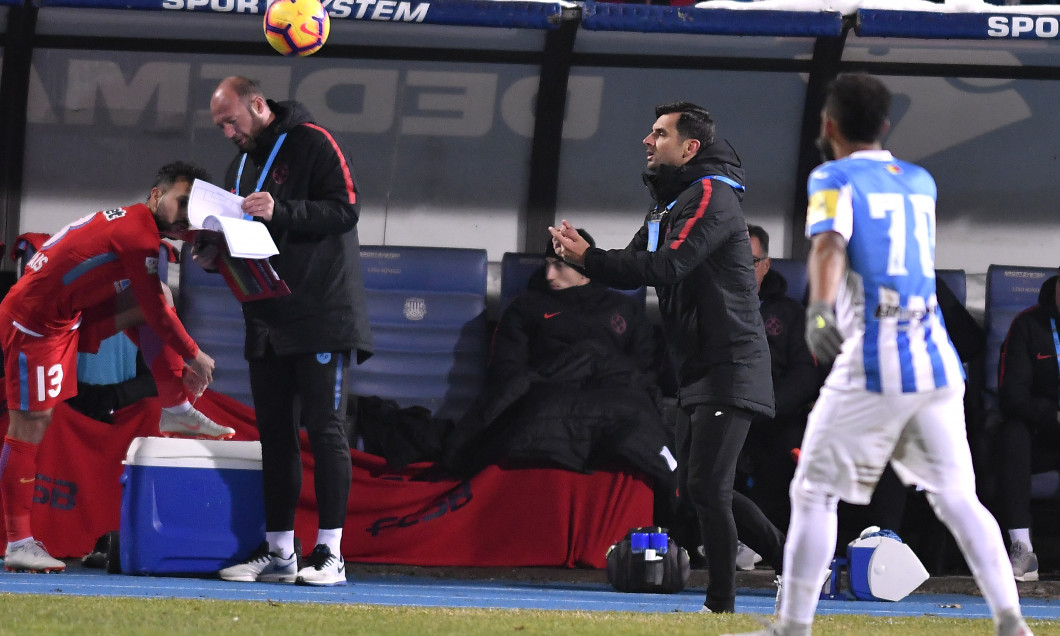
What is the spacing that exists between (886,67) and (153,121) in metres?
4.40

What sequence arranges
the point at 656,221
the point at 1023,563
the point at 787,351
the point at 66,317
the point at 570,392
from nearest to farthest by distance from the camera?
the point at 656,221
the point at 66,317
the point at 1023,563
the point at 570,392
the point at 787,351

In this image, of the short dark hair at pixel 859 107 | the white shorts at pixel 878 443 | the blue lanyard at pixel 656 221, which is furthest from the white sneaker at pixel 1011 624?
the blue lanyard at pixel 656 221

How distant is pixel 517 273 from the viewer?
7773mm

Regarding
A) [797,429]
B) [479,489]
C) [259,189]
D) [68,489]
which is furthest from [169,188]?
[797,429]

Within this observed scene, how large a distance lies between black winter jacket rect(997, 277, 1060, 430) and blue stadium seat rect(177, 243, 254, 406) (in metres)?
3.92

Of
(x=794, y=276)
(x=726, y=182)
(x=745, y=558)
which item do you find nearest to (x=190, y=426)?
(x=745, y=558)

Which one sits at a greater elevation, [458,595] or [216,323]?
[216,323]

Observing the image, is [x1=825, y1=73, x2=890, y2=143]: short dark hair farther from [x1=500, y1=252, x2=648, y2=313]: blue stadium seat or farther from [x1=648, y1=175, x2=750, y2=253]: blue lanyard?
[x1=500, y1=252, x2=648, y2=313]: blue stadium seat

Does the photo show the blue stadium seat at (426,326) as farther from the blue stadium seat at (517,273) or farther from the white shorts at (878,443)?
the white shorts at (878,443)

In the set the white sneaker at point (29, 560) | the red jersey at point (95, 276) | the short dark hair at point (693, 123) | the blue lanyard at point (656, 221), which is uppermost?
the short dark hair at point (693, 123)

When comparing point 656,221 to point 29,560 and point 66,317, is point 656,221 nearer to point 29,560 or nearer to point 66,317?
point 66,317

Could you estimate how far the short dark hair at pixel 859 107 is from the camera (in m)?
3.63

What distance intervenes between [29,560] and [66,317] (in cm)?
108

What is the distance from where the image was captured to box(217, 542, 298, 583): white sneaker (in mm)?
Result: 5777
